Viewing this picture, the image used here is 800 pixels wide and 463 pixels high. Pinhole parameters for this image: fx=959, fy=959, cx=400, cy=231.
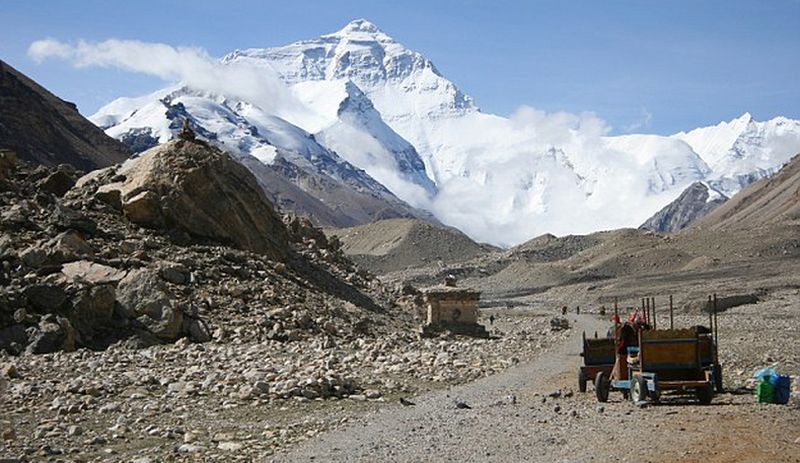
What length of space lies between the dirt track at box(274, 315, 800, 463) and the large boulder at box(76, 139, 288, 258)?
1603 centimetres

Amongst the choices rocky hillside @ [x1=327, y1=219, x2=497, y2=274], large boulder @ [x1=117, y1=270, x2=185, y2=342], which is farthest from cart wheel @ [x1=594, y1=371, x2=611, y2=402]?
rocky hillside @ [x1=327, y1=219, x2=497, y2=274]

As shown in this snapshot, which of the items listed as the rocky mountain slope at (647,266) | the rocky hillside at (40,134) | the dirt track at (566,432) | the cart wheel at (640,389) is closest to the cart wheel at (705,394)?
the dirt track at (566,432)

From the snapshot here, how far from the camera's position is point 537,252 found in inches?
5586

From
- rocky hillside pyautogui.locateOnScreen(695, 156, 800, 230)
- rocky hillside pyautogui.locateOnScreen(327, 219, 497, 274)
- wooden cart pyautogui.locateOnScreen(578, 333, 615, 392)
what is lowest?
wooden cart pyautogui.locateOnScreen(578, 333, 615, 392)

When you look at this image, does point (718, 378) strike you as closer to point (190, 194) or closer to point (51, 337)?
point (51, 337)

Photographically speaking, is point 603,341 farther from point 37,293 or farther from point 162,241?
point 162,241

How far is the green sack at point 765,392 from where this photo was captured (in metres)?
14.3

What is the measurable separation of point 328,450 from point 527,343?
20341mm

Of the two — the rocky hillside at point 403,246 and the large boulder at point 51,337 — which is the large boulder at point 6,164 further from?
the rocky hillside at point 403,246

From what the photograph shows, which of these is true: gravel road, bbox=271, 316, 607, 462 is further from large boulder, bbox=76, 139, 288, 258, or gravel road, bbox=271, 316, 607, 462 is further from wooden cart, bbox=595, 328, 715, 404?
large boulder, bbox=76, 139, 288, 258

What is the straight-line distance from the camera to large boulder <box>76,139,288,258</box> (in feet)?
98.1

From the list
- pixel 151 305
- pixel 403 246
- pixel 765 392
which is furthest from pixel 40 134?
pixel 765 392

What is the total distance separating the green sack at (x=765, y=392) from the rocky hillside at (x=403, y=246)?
11395cm

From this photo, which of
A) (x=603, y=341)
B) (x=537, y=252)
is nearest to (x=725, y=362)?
(x=603, y=341)
